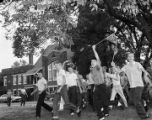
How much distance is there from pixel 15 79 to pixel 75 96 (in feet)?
229

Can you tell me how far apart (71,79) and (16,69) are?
71.3 m

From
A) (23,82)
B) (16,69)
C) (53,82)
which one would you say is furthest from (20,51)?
(16,69)

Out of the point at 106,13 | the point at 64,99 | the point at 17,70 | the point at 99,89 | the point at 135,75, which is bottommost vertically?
the point at 64,99

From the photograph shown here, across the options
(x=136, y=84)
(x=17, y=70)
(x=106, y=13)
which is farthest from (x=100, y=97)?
(x=17, y=70)

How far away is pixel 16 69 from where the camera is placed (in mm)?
85125

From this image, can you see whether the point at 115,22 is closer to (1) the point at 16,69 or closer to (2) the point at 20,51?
(2) the point at 20,51

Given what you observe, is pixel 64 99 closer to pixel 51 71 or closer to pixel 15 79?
Answer: pixel 51 71

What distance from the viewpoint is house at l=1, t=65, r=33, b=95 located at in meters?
79.7

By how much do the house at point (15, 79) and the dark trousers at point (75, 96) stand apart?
61.7 meters

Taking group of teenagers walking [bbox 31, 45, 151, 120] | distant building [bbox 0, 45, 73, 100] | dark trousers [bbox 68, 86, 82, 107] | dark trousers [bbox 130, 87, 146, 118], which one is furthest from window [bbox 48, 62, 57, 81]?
dark trousers [bbox 130, 87, 146, 118]

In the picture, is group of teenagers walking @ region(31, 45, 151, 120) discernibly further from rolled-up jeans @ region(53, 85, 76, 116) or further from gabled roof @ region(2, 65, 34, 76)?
gabled roof @ region(2, 65, 34, 76)

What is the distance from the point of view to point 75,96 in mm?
14828

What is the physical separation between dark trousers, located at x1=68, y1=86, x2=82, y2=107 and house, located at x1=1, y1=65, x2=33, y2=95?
2430 inches

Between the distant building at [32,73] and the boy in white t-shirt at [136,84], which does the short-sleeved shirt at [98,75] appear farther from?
the distant building at [32,73]
